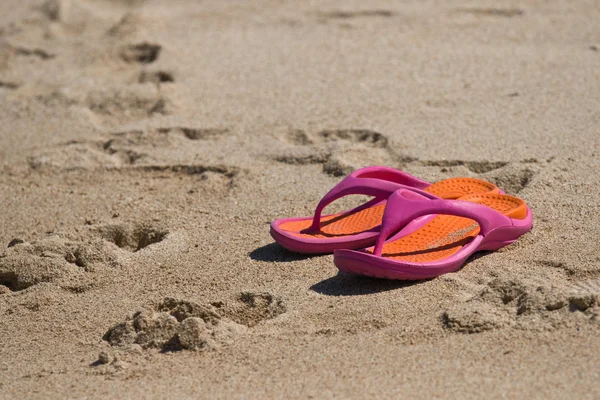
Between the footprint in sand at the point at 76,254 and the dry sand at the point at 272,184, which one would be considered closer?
the dry sand at the point at 272,184

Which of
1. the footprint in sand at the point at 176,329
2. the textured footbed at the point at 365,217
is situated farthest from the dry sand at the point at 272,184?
the textured footbed at the point at 365,217

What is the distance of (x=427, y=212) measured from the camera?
2.37 meters

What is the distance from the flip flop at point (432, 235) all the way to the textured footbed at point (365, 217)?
10 centimetres

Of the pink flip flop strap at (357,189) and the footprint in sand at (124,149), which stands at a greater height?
the pink flip flop strap at (357,189)

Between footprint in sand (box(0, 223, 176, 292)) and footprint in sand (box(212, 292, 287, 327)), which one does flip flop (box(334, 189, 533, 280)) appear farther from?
footprint in sand (box(0, 223, 176, 292))

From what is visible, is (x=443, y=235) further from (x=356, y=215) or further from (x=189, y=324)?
(x=189, y=324)

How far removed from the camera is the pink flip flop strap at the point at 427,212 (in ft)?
7.75

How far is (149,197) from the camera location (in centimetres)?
298

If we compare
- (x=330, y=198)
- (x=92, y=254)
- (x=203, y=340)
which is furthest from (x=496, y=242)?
(x=92, y=254)

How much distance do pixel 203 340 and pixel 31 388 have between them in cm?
40

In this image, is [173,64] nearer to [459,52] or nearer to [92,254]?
[459,52]

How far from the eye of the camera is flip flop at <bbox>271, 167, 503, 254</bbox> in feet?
8.20

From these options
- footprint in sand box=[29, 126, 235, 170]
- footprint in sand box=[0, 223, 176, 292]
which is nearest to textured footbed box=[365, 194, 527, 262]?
footprint in sand box=[0, 223, 176, 292]

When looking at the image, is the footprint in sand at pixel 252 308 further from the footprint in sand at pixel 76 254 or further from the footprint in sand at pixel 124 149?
the footprint in sand at pixel 124 149
